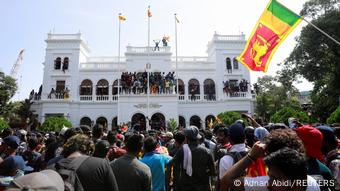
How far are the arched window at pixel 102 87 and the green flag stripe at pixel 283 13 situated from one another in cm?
2576

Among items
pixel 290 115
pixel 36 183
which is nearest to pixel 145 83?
pixel 290 115

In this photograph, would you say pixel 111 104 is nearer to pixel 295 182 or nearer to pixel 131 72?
pixel 131 72

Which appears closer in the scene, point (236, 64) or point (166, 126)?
point (166, 126)

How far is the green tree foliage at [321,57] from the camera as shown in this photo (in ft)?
63.9

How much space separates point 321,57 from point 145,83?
671 inches

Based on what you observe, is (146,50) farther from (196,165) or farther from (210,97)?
(196,165)

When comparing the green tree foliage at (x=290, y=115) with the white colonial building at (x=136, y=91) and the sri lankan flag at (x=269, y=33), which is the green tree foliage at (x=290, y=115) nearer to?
the sri lankan flag at (x=269, y=33)

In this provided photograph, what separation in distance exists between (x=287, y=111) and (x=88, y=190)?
51.9ft

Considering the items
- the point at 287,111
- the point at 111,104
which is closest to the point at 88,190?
the point at 287,111

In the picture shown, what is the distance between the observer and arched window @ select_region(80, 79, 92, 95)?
31.0 meters

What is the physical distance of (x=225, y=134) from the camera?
4680 millimetres

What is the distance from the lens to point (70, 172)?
201 centimetres

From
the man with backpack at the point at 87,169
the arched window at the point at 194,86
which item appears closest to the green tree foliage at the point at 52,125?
the arched window at the point at 194,86

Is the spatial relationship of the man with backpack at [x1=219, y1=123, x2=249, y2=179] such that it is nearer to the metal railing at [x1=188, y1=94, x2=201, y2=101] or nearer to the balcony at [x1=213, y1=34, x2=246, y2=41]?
the metal railing at [x1=188, y1=94, x2=201, y2=101]
